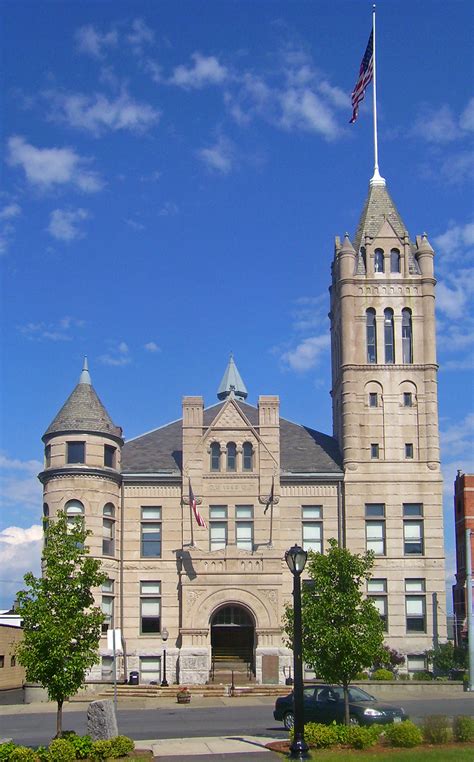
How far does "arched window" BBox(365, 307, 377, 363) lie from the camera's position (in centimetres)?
5678

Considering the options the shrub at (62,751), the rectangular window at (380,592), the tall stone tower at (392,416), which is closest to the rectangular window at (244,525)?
the tall stone tower at (392,416)

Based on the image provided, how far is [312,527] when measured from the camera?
54.3m

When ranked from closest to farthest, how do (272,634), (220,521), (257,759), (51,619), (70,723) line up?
(257,759)
(51,619)
(70,723)
(272,634)
(220,521)

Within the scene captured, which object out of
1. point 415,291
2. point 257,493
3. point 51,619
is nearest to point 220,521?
point 257,493

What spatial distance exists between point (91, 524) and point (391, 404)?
18.2 m

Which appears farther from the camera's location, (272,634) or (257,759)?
(272,634)

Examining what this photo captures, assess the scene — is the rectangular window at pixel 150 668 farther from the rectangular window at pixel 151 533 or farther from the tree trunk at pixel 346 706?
the tree trunk at pixel 346 706

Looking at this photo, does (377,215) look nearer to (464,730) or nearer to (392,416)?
(392,416)

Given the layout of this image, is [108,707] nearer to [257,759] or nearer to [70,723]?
[257,759]

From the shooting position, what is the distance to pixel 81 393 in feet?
178

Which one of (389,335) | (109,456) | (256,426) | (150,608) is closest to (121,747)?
(150,608)

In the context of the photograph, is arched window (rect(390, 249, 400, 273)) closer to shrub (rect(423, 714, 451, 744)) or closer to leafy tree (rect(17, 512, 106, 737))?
leafy tree (rect(17, 512, 106, 737))

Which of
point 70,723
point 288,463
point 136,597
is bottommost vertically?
point 70,723

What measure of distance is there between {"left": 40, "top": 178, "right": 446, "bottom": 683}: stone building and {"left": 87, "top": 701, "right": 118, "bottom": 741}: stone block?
2622 cm
